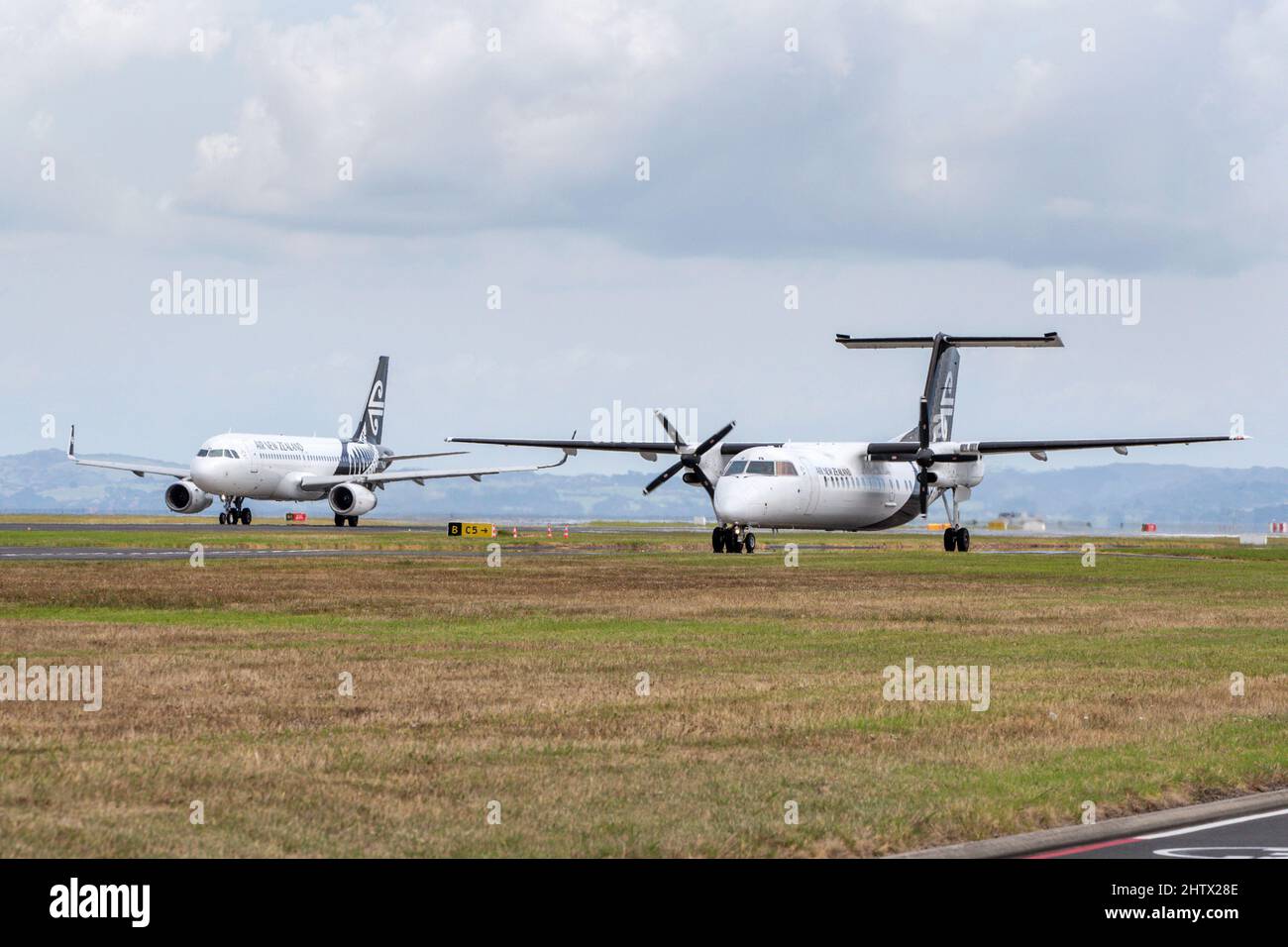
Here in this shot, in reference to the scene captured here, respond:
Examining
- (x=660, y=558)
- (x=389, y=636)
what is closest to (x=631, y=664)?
(x=389, y=636)

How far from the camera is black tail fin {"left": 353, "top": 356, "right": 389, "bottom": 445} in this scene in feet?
350

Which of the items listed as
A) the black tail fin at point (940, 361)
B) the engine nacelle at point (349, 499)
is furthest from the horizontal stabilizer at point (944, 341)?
the engine nacelle at point (349, 499)

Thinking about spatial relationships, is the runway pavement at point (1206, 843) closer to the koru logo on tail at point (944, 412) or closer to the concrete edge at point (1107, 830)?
the concrete edge at point (1107, 830)

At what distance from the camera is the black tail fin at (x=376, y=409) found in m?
107

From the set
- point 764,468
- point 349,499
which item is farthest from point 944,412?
point 349,499

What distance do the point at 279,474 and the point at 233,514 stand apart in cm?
385

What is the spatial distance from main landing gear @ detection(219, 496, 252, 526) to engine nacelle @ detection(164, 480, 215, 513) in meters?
1.31

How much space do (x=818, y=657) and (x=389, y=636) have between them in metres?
7.07

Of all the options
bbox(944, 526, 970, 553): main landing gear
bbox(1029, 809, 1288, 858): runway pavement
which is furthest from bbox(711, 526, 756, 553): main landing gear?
bbox(1029, 809, 1288, 858): runway pavement

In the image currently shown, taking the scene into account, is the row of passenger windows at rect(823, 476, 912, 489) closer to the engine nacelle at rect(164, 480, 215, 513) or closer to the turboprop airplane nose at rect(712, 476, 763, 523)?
the turboprop airplane nose at rect(712, 476, 763, 523)

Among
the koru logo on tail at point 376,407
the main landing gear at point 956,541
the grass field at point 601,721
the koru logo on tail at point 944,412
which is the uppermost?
the koru logo on tail at point 376,407

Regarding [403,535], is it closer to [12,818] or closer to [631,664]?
[631,664]

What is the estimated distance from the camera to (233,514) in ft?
302

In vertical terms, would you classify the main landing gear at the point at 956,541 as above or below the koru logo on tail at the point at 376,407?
below
